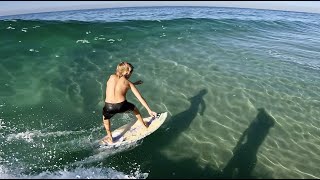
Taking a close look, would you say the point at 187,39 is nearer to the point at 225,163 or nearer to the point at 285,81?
the point at 285,81

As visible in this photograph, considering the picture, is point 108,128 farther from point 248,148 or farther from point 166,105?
point 248,148

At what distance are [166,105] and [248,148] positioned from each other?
3237mm

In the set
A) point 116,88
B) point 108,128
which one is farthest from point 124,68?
point 108,128

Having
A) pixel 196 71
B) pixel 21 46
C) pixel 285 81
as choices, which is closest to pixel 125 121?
pixel 196 71

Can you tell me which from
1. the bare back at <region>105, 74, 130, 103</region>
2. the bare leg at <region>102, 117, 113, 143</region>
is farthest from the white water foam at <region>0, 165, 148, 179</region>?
the bare back at <region>105, 74, 130, 103</region>

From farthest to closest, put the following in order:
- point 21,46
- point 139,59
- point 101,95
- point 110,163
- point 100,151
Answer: point 21,46
point 139,59
point 101,95
point 100,151
point 110,163

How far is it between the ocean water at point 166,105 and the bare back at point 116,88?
1.35 m

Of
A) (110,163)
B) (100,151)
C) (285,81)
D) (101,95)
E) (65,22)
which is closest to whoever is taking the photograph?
(110,163)

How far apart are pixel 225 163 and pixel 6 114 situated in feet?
22.1

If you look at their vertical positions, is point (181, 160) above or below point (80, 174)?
below

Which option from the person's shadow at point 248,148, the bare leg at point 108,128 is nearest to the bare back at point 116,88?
the bare leg at point 108,128

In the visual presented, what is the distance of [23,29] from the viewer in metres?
18.4

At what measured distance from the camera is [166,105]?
1030 centimetres

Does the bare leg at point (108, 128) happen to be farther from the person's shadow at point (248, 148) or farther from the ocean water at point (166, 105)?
the person's shadow at point (248, 148)
